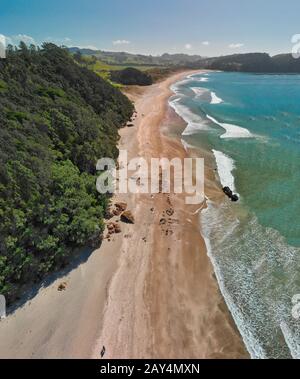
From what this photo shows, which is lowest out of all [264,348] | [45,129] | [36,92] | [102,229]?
[264,348]

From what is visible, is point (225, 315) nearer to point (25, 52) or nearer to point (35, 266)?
point (35, 266)

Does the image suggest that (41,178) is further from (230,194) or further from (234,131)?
(234,131)

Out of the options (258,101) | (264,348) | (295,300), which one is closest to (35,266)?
(264,348)

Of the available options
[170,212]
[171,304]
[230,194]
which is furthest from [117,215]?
[230,194]

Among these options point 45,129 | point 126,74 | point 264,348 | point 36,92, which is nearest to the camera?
point 264,348

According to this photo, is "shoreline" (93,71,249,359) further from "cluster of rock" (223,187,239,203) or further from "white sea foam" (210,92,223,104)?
"white sea foam" (210,92,223,104)

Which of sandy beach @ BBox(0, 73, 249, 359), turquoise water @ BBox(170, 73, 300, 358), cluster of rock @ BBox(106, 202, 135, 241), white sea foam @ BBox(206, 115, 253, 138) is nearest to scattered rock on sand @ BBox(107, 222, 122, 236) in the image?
cluster of rock @ BBox(106, 202, 135, 241)

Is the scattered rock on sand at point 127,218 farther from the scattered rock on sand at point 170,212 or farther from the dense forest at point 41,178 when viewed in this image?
the scattered rock on sand at point 170,212

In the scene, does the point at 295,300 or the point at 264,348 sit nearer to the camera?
the point at 264,348
